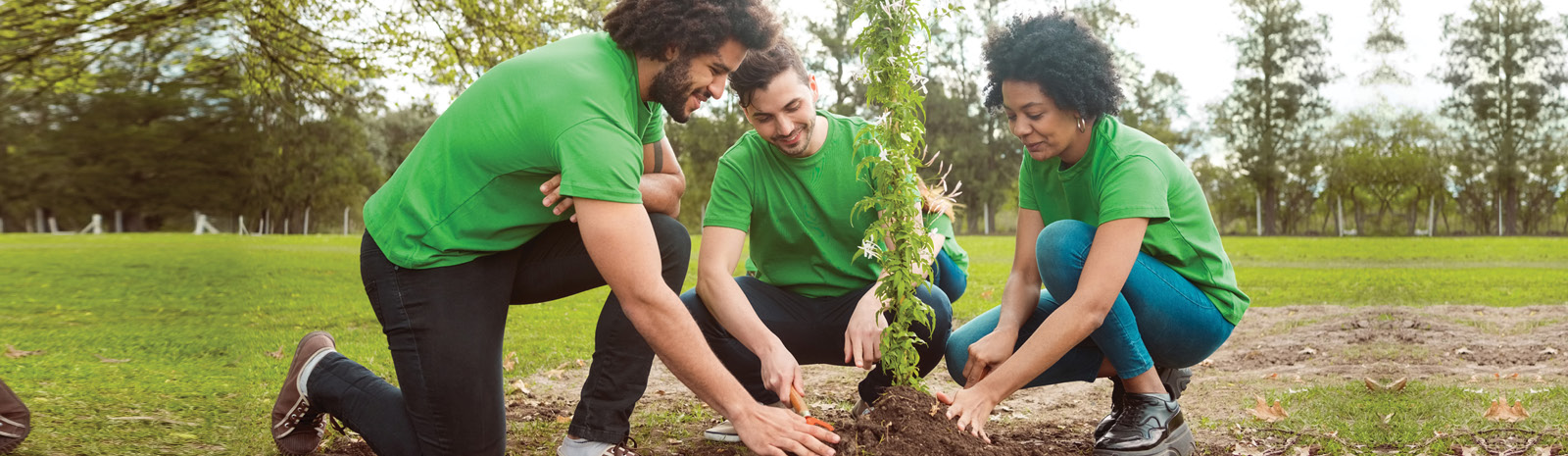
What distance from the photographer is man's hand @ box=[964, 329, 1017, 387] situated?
3.33 meters

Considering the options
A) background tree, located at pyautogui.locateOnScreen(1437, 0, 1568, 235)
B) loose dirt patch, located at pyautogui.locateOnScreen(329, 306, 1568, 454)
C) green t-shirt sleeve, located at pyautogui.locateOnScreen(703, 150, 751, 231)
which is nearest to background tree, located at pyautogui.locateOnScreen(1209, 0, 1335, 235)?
background tree, located at pyautogui.locateOnScreen(1437, 0, 1568, 235)

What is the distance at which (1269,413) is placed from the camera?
14.0ft

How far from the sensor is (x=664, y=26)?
2594mm

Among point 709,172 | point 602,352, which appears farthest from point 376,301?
point 709,172

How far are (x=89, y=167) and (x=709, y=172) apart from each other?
32.2 metres

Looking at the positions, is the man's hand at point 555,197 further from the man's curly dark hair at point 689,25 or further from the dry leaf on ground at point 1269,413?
the dry leaf on ground at point 1269,413

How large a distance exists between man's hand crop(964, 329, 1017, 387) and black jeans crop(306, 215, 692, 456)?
3.72ft

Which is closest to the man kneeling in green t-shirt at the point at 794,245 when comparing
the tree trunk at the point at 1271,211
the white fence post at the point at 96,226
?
the white fence post at the point at 96,226

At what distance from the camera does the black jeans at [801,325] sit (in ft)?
12.3

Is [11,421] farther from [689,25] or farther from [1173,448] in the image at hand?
[1173,448]

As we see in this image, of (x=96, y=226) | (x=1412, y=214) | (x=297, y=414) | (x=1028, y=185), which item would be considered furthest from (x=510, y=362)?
(x=1412, y=214)

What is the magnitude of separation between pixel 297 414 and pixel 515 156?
166 cm

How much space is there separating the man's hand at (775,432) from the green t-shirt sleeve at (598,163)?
71cm

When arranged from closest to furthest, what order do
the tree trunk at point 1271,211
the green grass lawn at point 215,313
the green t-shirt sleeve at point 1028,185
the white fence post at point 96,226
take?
the green t-shirt sleeve at point 1028,185 → the green grass lawn at point 215,313 → the white fence post at point 96,226 → the tree trunk at point 1271,211
